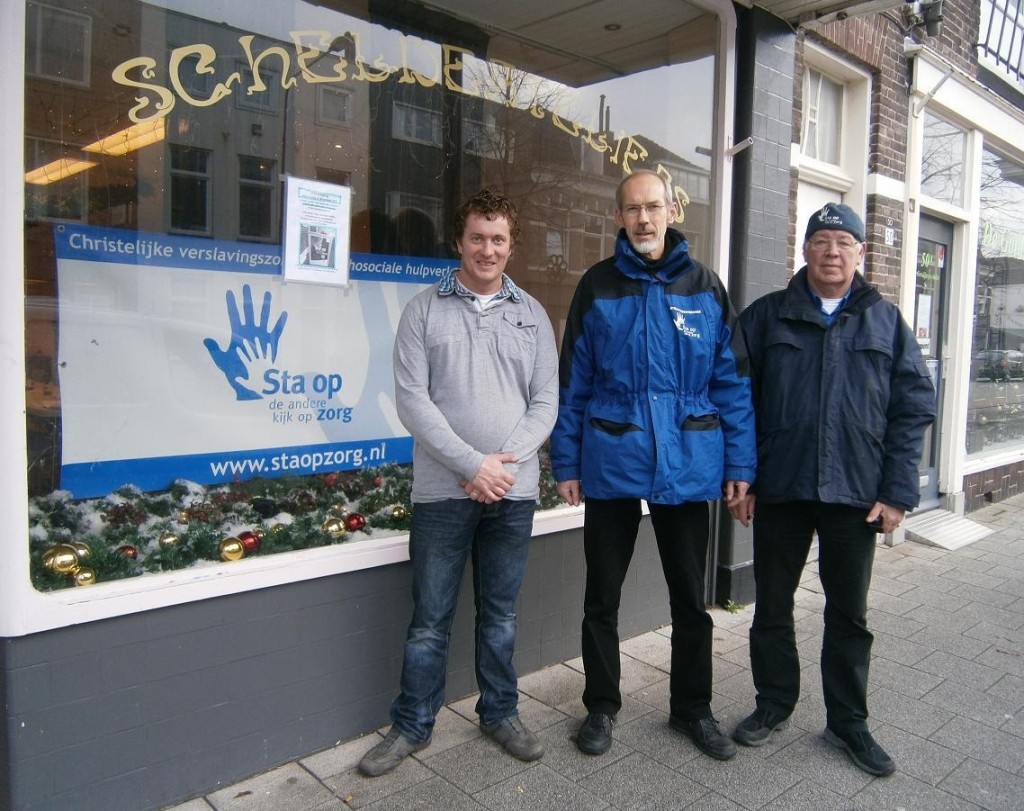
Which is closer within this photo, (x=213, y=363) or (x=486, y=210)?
(x=486, y=210)

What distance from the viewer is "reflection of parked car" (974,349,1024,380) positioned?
7828 millimetres

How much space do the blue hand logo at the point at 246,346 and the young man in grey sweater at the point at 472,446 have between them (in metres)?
0.63

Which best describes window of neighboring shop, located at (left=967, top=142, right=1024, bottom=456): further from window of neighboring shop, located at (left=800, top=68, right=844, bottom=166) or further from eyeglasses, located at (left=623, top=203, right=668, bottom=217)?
eyeglasses, located at (left=623, top=203, right=668, bottom=217)

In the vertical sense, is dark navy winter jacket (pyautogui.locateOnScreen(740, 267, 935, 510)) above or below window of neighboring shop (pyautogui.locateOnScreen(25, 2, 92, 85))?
below

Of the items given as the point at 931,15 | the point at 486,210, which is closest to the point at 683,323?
the point at 486,210

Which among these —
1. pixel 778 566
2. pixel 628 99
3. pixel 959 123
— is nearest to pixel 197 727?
pixel 778 566

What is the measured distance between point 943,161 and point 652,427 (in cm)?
548

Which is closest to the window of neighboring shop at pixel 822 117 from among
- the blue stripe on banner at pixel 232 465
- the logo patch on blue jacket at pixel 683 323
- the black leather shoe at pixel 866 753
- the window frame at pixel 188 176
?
the logo patch on blue jacket at pixel 683 323

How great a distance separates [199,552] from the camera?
2881 millimetres

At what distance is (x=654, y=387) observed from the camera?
2896 millimetres

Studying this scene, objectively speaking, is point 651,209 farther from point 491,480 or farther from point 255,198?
point 255,198

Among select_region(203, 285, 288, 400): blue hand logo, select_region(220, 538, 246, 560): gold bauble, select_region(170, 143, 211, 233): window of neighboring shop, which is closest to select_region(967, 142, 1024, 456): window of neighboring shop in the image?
select_region(203, 285, 288, 400): blue hand logo

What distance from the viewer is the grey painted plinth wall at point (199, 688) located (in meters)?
2.42

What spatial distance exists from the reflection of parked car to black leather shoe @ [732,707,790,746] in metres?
5.81
